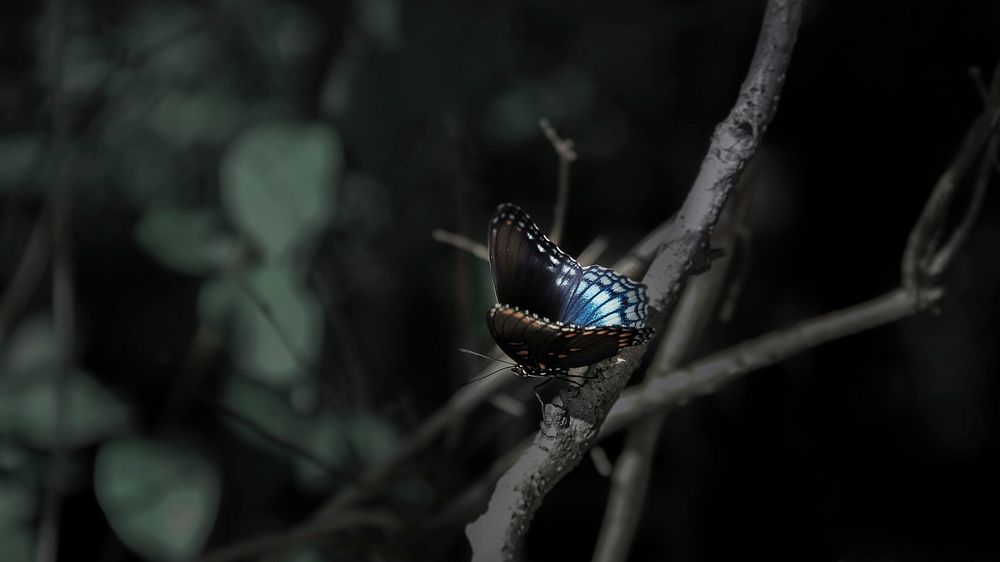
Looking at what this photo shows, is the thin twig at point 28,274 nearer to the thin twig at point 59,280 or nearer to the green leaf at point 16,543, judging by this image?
the thin twig at point 59,280

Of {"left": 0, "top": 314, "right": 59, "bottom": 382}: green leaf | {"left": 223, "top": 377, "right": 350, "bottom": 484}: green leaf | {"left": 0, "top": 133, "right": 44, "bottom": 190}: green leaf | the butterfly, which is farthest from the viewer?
{"left": 0, "top": 133, "right": 44, "bottom": 190}: green leaf

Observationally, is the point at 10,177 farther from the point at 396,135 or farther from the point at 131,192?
the point at 396,135

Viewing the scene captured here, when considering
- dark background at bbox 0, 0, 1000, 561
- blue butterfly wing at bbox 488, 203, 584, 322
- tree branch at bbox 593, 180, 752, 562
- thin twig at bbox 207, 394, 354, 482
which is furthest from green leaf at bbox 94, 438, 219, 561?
blue butterfly wing at bbox 488, 203, 584, 322

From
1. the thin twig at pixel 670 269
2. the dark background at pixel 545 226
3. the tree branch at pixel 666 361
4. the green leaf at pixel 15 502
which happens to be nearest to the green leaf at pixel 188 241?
the dark background at pixel 545 226

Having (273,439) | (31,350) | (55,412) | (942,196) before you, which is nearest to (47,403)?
(55,412)

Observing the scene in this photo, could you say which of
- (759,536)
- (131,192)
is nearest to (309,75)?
(131,192)

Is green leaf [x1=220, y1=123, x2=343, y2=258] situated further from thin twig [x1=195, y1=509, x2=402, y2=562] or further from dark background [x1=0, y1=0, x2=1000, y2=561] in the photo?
thin twig [x1=195, y1=509, x2=402, y2=562]
